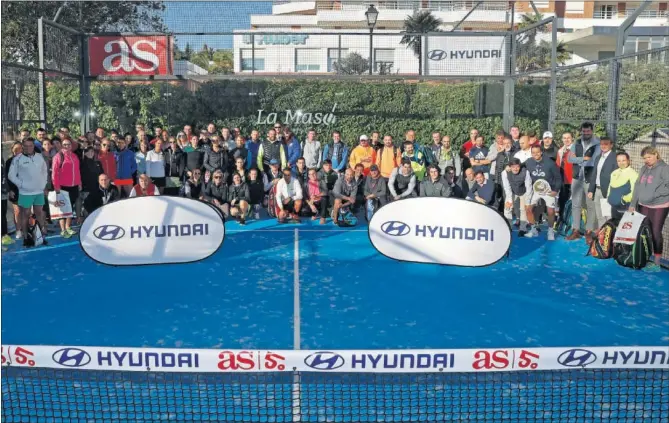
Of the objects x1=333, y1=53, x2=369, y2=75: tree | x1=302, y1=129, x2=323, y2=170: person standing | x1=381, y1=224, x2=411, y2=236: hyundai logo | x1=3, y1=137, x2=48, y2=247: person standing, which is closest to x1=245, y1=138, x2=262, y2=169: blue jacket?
x1=302, y1=129, x2=323, y2=170: person standing

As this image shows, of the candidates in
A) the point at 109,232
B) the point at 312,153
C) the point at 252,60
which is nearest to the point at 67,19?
the point at 252,60

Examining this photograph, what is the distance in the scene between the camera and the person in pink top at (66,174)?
1246cm

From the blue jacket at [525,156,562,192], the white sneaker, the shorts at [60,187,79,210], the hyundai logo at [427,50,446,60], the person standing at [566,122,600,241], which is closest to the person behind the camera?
the person standing at [566,122,600,241]

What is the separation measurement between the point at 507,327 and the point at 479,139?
8.61 m

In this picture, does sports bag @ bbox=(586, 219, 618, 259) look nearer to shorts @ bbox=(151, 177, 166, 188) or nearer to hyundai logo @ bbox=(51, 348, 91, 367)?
hyundai logo @ bbox=(51, 348, 91, 367)

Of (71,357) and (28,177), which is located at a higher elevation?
(28,177)

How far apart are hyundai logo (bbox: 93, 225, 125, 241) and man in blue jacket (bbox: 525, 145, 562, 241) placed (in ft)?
25.6

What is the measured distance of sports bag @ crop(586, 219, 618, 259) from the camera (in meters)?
10.8

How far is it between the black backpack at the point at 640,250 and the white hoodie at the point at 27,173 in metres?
10.1

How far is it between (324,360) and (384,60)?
54.9ft

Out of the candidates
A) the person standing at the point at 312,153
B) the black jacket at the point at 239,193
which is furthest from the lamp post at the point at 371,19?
the black jacket at the point at 239,193

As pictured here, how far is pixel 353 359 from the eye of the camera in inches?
178

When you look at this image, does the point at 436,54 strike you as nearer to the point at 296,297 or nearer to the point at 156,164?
the point at 156,164

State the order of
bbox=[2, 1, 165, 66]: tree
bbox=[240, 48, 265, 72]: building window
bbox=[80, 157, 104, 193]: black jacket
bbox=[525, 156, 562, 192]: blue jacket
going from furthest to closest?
1. bbox=[2, 1, 165, 66]: tree
2. bbox=[240, 48, 265, 72]: building window
3. bbox=[80, 157, 104, 193]: black jacket
4. bbox=[525, 156, 562, 192]: blue jacket
